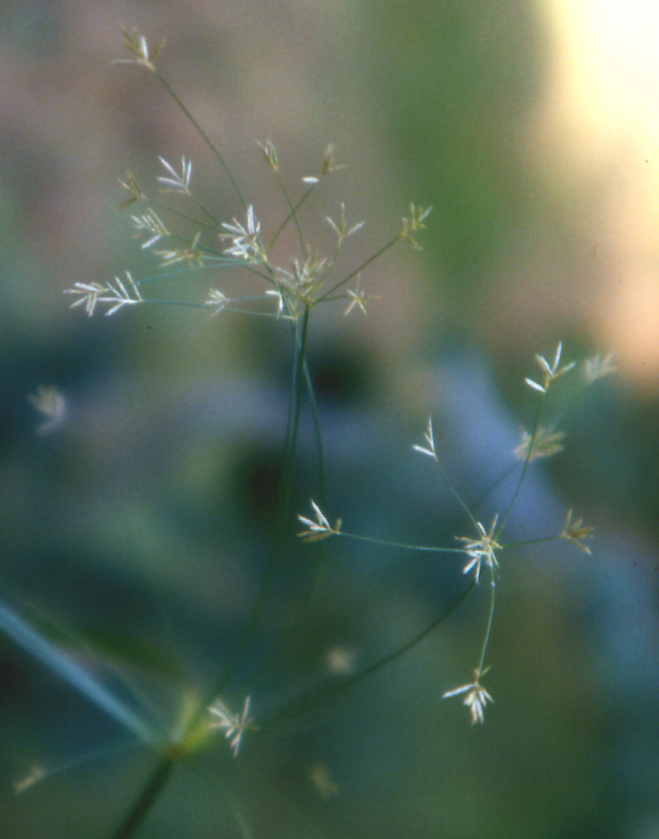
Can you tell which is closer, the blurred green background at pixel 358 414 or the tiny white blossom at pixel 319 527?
the tiny white blossom at pixel 319 527

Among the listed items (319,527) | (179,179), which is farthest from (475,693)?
(179,179)

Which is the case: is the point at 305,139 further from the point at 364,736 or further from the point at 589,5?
the point at 364,736

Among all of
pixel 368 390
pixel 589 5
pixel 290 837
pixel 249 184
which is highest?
pixel 589 5

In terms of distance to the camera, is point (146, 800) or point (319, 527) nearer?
point (319, 527)

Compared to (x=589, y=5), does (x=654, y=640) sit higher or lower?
lower

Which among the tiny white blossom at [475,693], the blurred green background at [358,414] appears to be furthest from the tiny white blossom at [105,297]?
the tiny white blossom at [475,693]

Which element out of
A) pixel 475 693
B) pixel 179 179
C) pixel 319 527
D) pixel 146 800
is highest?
pixel 179 179

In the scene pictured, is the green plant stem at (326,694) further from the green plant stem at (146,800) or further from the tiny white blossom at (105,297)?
the tiny white blossom at (105,297)

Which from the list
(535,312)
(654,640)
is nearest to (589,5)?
(535,312)

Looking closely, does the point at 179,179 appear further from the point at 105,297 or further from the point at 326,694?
the point at 326,694
